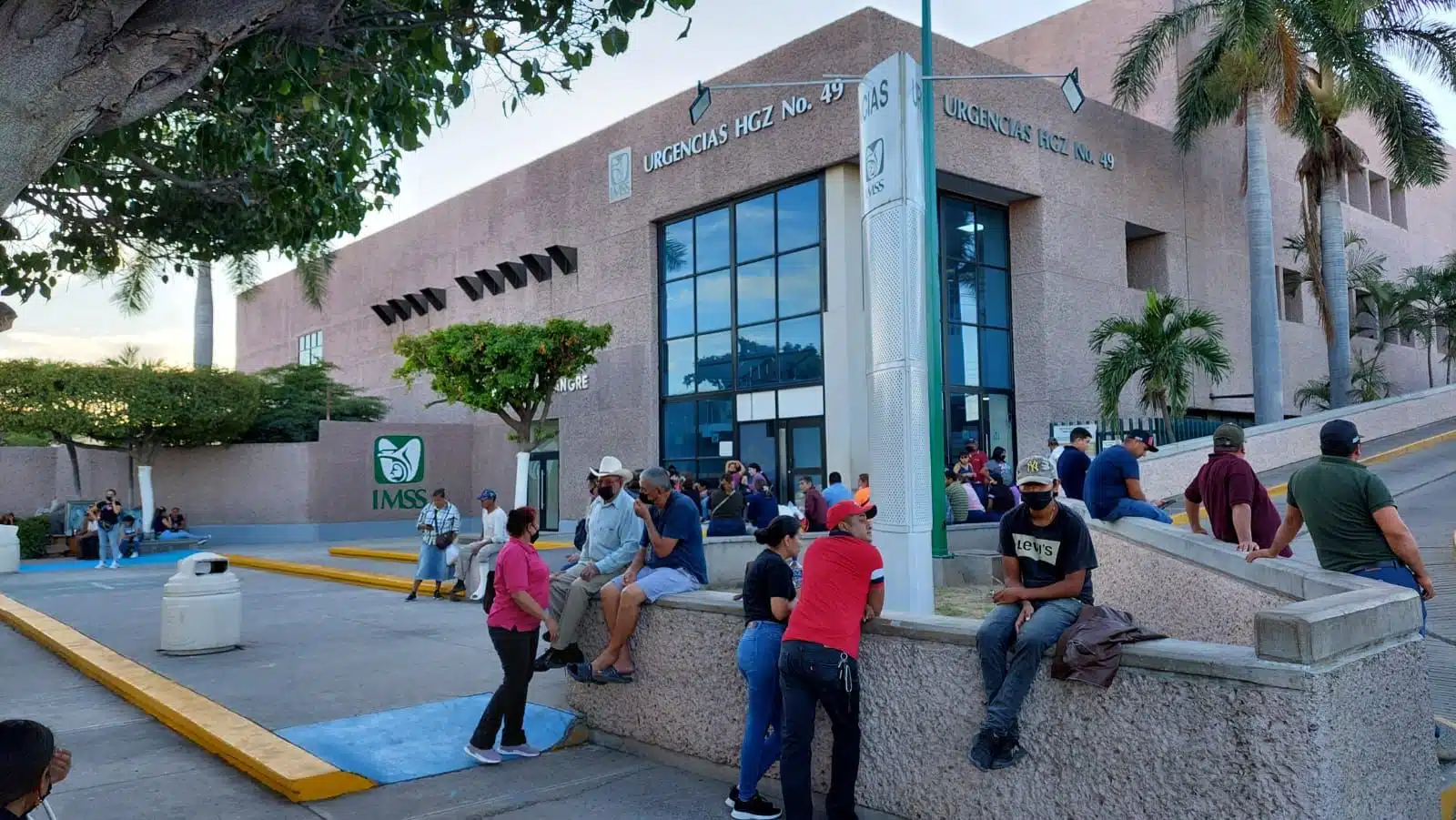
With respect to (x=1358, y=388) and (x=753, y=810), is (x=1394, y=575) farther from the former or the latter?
(x=1358, y=388)

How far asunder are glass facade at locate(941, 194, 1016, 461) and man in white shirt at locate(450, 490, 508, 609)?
37.6 ft

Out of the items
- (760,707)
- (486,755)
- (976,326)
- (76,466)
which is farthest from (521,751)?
(76,466)

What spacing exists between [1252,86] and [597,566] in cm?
2254

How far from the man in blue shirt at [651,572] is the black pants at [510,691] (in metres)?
0.38

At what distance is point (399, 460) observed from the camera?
3150cm

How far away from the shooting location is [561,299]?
94.4 feet

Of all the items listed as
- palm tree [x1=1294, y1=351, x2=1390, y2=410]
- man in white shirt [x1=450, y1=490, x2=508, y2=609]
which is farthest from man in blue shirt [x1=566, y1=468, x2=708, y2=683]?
palm tree [x1=1294, y1=351, x2=1390, y2=410]

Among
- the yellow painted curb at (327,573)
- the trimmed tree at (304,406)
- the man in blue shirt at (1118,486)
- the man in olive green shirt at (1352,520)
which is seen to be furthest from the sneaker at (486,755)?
the trimmed tree at (304,406)

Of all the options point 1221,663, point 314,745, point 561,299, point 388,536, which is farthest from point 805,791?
point 388,536

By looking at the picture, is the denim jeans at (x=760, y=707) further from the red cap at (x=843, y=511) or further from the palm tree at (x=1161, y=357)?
the palm tree at (x=1161, y=357)

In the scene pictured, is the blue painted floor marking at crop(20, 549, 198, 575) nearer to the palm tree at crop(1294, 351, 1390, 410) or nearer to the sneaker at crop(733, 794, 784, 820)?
the sneaker at crop(733, 794, 784, 820)

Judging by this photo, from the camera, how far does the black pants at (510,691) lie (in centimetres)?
654

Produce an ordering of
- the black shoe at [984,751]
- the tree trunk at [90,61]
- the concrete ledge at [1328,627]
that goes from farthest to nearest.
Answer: the black shoe at [984,751] → the tree trunk at [90,61] → the concrete ledge at [1328,627]

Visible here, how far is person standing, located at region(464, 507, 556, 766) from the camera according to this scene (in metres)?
6.50
